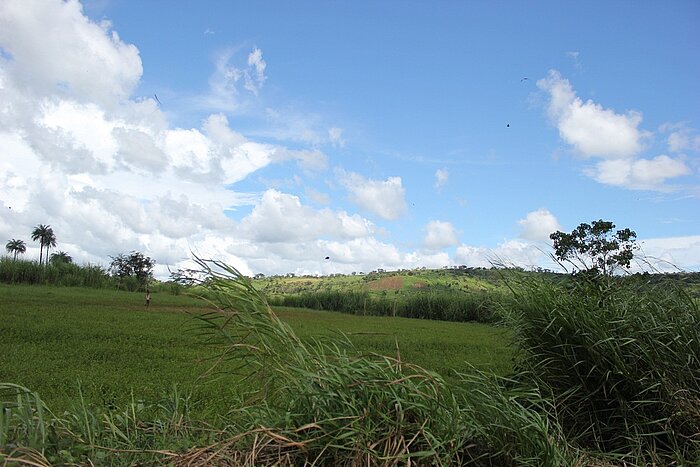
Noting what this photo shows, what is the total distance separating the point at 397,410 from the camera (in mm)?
2279

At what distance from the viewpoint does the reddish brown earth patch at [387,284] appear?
5394 cm

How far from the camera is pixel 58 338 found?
12609mm

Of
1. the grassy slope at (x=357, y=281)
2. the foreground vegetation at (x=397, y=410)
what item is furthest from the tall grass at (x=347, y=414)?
the grassy slope at (x=357, y=281)

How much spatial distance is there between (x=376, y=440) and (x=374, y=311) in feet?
119

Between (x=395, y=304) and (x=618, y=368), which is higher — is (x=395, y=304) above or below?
above

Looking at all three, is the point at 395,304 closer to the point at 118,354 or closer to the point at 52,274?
A: the point at 52,274

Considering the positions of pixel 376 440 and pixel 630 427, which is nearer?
pixel 376 440

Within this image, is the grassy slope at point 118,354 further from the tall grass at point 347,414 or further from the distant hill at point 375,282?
the distant hill at point 375,282

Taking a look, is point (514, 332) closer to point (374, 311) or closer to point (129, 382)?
point (129, 382)

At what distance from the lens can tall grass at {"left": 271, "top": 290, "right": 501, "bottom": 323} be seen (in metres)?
32.7

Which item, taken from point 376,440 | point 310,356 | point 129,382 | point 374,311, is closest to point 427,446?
point 376,440

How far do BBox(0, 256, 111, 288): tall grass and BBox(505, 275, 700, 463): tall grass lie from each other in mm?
38155

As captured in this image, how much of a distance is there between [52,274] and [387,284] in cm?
3093

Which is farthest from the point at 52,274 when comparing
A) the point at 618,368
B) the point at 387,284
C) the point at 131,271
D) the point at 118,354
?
the point at 618,368
